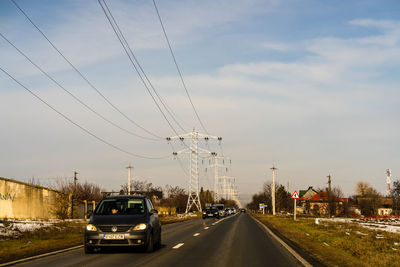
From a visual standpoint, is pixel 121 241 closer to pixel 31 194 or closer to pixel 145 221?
pixel 145 221

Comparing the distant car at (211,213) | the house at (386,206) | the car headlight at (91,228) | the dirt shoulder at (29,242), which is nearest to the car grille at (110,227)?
the car headlight at (91,228)

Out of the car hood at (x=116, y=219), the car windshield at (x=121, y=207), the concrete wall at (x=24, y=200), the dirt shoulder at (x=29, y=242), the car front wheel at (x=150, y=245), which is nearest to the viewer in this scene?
the car hood at (x=116, y=219)

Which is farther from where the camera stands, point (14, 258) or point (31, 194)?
point (31, 194)

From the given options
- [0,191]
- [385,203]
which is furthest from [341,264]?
[385,203]

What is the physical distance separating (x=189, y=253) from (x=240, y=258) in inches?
67.7

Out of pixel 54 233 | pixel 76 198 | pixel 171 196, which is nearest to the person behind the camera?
pixel 54 233

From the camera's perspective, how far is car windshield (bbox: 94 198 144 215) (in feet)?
46.5

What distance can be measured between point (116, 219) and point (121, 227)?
1.23ft

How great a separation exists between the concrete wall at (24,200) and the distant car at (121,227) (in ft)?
103

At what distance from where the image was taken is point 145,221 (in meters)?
13.4

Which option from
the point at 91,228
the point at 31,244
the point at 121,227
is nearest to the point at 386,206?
the point at 31,244

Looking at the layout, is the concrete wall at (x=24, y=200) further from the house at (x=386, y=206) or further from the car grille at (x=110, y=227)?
the house at (x=386, y=206)

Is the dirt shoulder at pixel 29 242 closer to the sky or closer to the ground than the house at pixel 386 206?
closer to the sky

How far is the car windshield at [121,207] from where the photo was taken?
558 inches
